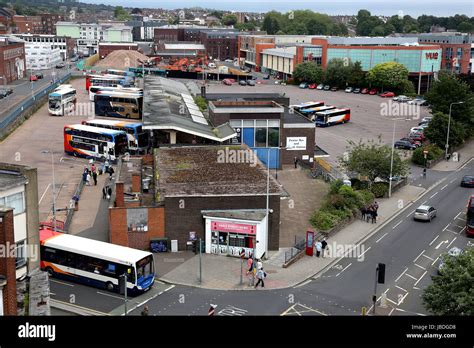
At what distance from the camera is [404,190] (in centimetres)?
3488

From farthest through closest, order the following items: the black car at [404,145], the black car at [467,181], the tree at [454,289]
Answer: the black car at [404,145] → the black car at [467,181] → the tree at [454,289]

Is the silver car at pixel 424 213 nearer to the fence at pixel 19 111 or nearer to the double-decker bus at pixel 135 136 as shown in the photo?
the double-decker bus at pixel 135 136

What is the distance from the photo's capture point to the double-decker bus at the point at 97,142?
4027 centimetres

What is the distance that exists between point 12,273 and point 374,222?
776 inches

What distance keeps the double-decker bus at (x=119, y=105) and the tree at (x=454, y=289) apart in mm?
41428

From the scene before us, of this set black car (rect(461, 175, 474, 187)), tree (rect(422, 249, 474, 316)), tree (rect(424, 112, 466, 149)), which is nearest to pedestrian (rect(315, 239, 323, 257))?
tree (rect(422, 249, 474, 316))

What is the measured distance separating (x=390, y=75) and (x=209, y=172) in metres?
59.6

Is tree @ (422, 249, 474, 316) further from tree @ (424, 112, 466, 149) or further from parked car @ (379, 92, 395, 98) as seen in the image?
parked car @ (379, 92, 395, 98)

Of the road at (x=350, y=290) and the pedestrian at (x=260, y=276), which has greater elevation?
the pedestrian at (x=260, y=276)

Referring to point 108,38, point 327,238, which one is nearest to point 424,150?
point 327,238

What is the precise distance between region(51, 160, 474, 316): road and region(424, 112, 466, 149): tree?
63.6 ft

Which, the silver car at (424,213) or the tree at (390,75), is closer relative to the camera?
the silver car at (424,213)

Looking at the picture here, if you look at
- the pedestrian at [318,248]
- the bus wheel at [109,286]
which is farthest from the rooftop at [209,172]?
the bus wheel at [109,286]
